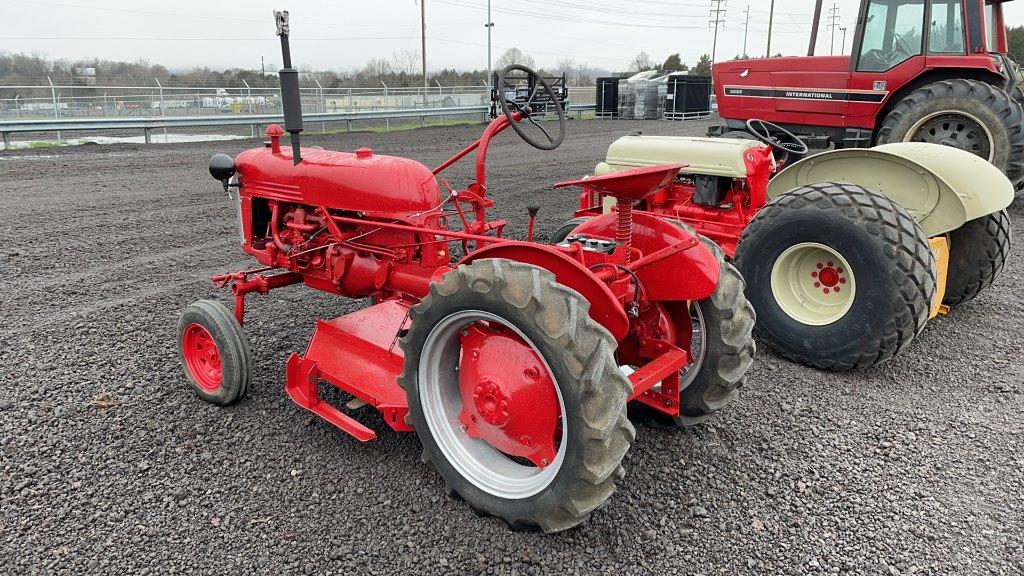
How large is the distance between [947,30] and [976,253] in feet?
13.4

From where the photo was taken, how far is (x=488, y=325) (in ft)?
8.52

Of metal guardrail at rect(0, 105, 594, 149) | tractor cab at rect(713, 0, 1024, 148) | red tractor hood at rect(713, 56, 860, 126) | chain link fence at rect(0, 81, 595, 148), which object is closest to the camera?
tractor cab at rect(713, 0, 1024, 148)

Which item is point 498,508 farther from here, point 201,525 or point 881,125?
point 881,125

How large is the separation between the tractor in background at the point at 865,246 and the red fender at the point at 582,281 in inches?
26.1

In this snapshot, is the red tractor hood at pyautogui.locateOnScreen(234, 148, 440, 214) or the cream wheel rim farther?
the cream wheel rim

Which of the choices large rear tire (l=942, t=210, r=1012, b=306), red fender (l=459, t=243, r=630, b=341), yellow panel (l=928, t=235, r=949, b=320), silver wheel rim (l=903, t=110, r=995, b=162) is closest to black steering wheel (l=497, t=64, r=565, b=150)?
red fender (l=459, t=243, r=630, b=341)

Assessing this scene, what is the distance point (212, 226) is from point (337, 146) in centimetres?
787

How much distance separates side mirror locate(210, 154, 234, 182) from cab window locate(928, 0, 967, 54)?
7.22 meters

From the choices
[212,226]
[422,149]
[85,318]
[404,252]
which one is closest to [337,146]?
[422,149]

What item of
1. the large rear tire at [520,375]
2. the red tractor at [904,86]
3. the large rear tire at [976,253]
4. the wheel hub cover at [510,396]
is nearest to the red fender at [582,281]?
the large rear tire at [520,375]

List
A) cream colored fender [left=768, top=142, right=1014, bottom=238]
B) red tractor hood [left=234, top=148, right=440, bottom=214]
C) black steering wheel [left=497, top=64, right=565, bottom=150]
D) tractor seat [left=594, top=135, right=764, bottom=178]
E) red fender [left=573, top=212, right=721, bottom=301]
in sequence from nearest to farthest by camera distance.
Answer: red fender [left=573, top=212, right=721, bottom=301], red tractor hood [left=234, top=148, right=440, bottom=214], black steering wheel [left=497, top=64, right=565, bottom=150], cream colored fender [left=768, top=142, right=1014, bottom=238], tractor seat [left=594, top=135, right=764, bottom=178]

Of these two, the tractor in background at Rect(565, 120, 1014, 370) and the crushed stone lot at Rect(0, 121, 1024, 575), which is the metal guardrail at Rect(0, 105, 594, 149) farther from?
the tractor in background at Rect(565, 120, 1014, 370)

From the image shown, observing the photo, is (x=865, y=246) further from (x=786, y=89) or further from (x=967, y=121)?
(x=786, y=89)

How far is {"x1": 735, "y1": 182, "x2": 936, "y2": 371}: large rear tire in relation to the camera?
359 centimetres
